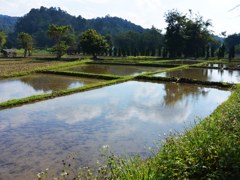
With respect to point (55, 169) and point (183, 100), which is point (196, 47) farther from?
point (55, 169)

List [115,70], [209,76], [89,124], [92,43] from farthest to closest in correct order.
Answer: [92,43] < [115,70] < [209,76] < [89,124]

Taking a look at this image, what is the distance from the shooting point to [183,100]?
1848 centimetres

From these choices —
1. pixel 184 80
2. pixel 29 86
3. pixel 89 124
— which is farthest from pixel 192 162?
pixel 184 80

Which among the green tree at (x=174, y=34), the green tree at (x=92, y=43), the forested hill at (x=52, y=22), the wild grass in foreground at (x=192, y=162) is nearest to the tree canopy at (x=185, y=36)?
the green tree at (x=174, y=34)

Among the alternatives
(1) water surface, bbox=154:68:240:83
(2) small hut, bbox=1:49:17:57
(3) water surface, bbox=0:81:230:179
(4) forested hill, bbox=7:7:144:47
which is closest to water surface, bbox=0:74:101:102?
(3) water surface, bbox=0:81:230:179

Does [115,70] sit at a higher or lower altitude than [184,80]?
higher

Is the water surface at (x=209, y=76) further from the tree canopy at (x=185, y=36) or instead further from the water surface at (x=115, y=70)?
the tree canopy at (x=185, y=36)

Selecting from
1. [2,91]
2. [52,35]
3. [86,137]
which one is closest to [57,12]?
[52,35]

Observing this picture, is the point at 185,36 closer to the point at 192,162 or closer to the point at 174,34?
the point at 174,34

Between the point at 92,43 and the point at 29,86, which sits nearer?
the point at 29,86

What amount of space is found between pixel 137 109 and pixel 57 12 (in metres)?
162

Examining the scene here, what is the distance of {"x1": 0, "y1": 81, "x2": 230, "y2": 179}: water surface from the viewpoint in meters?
9.34

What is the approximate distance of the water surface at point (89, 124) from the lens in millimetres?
9336

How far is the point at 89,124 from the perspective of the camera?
1288 centimetres
